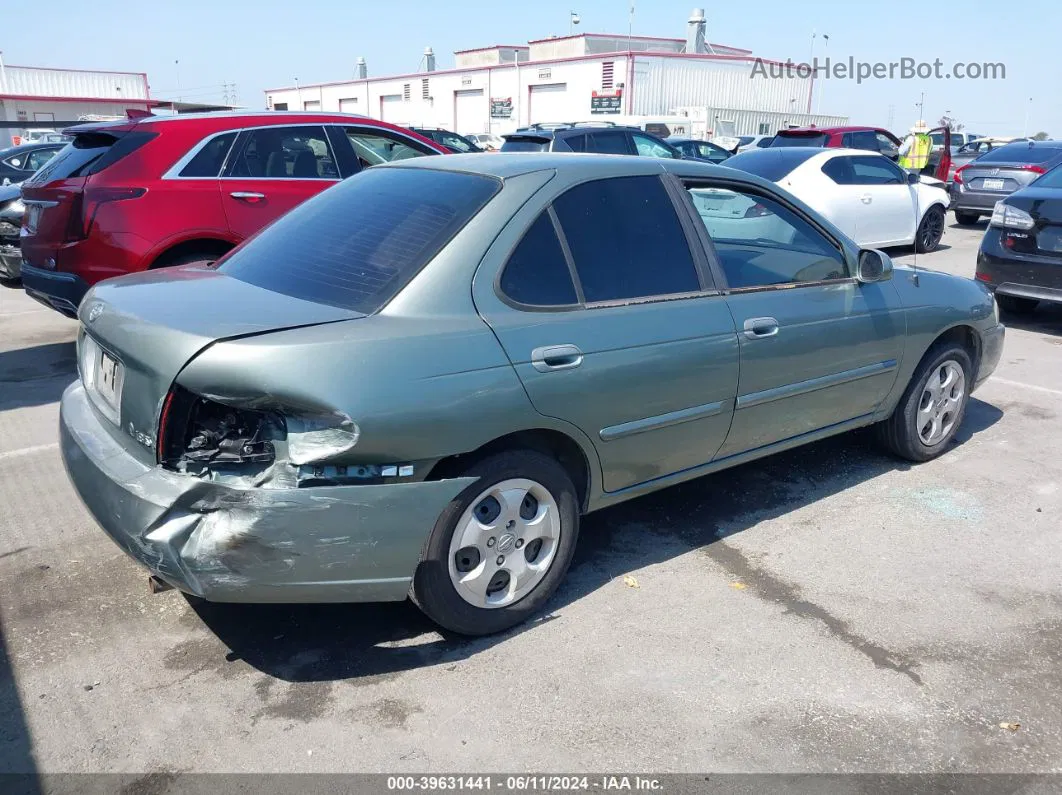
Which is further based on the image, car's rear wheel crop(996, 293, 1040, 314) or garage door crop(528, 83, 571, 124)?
garage door crop(528, 83, 571, 124)

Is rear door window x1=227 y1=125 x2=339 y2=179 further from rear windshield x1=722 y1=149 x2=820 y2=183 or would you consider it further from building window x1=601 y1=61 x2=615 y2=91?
building window x1=601 y1=61 x2=615 y2=91

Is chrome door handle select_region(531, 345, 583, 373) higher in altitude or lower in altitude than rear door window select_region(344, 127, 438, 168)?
lower

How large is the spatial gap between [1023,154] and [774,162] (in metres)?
6.75

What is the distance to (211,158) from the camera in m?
6.48

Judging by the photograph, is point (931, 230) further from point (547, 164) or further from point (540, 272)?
point (540, 272)

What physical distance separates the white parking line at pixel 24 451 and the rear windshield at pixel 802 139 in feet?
39.3

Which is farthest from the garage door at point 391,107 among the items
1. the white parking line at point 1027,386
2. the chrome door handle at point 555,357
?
the chrome door handle at point 555,357

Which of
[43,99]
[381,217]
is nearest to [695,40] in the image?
[43,99]

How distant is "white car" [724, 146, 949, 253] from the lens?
10.8 metres

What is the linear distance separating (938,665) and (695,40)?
50.0m

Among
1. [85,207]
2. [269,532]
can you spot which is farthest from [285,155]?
[269,532]

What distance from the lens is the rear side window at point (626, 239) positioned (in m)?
3.39

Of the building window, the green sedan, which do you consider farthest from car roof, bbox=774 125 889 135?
the building window

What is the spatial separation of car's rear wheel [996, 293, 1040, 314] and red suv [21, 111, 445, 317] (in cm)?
682
